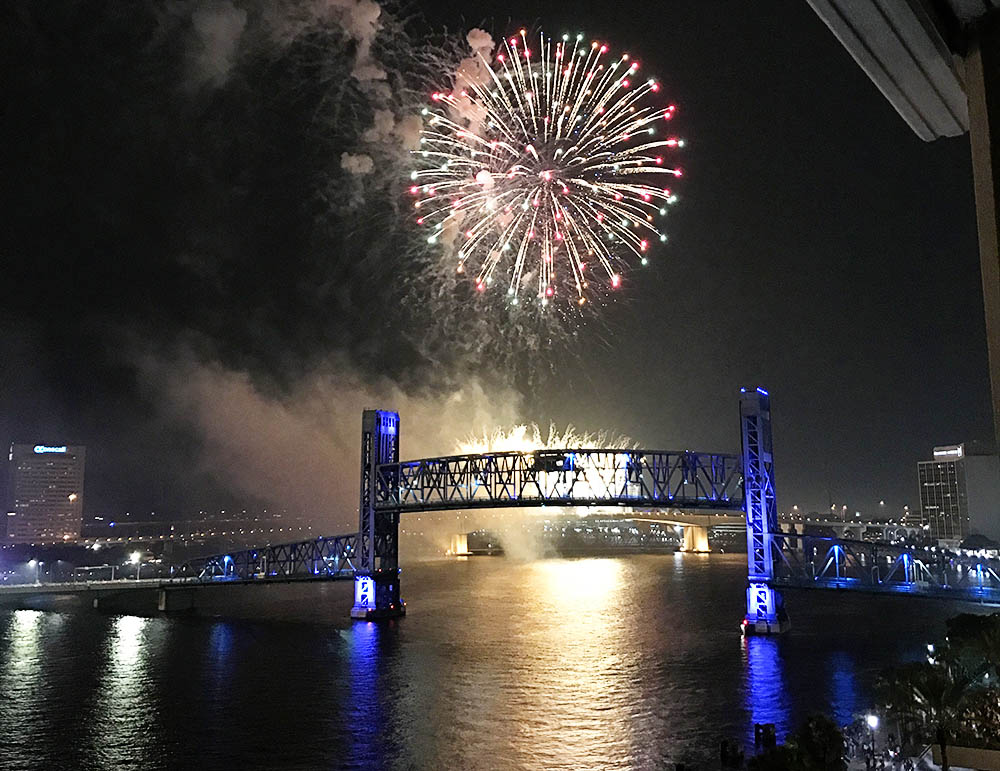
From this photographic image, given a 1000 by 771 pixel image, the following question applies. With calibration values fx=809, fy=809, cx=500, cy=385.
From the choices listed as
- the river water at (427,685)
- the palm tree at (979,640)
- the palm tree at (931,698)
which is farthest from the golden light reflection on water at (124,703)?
the palm tree at (979,640)

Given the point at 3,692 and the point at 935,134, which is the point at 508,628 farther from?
the point at 935,134

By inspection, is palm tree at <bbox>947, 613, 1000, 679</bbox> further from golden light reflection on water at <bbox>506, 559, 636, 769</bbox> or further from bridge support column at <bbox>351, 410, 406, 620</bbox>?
bridge support column at <bbox>351, 410, 406, 620</bbox>

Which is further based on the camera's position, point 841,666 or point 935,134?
point 841,666

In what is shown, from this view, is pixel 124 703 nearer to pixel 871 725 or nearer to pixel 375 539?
pixel 375 539

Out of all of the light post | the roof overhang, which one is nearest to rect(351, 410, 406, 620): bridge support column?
the light post

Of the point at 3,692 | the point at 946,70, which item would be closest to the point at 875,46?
the point at 946,70

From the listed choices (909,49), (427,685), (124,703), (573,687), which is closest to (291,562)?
(124,703)
